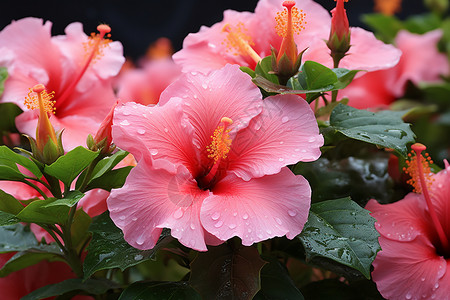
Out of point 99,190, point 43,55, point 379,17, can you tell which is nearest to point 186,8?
point 379,17

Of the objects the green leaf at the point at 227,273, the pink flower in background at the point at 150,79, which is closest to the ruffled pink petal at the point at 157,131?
the green leaf at the point at 227,273

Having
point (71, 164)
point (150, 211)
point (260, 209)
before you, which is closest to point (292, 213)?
point (260, 209)

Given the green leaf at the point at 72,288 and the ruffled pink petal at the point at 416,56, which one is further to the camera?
the ruffled pink petal at the point at 416,56

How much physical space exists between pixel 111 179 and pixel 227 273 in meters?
0.18

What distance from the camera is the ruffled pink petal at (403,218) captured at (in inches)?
27.6

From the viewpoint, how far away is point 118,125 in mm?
572

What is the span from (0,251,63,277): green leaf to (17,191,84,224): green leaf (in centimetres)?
9

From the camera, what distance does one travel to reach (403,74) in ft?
4.54

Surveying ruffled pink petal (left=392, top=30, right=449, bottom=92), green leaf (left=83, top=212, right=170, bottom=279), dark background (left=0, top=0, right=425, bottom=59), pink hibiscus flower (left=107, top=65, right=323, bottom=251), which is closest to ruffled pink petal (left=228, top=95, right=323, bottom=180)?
pink hibiscus flower (left=107, top=65, right=323, bottom=251)

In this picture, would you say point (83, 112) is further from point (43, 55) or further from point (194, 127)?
point (194, 127)

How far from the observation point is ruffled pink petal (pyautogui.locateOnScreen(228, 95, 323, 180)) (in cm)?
61

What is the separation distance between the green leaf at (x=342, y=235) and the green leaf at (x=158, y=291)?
142 millimetres

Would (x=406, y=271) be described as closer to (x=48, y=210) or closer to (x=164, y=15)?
(x=48, y=210)

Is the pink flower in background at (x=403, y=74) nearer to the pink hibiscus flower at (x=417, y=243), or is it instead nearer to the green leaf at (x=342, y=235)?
the pink hibiscus flower at (x=417, y=243)
